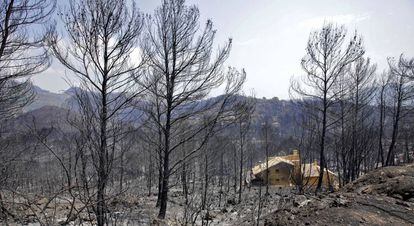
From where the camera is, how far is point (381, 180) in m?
11.3

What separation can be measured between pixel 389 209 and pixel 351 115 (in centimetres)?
1416

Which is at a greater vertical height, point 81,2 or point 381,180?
point 81,2

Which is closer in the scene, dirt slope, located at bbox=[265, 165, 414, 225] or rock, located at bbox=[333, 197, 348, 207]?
dirt slope, located at bbox=[265, 165, 414, 225]

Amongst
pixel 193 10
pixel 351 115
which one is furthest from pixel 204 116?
pixel 351 115

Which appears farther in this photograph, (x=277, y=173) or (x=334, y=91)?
(x=277, y=173)

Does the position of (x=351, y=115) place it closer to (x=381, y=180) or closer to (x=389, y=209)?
(x=381, y=180)

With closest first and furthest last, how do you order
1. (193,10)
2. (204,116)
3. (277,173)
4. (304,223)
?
1. (304,223)
2. (193,10)
3. (204,116)
4. (277,173)

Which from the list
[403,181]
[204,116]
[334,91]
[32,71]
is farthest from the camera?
[334,91]

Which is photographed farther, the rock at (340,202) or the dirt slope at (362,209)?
the rock at (340,202)

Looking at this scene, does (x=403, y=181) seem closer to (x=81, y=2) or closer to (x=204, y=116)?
(x=204, y=116)

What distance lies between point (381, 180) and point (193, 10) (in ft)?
27.5

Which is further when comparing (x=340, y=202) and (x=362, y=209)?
(x=340, y=202)

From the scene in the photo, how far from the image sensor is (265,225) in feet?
26.5

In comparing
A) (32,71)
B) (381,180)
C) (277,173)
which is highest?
(32,71)
